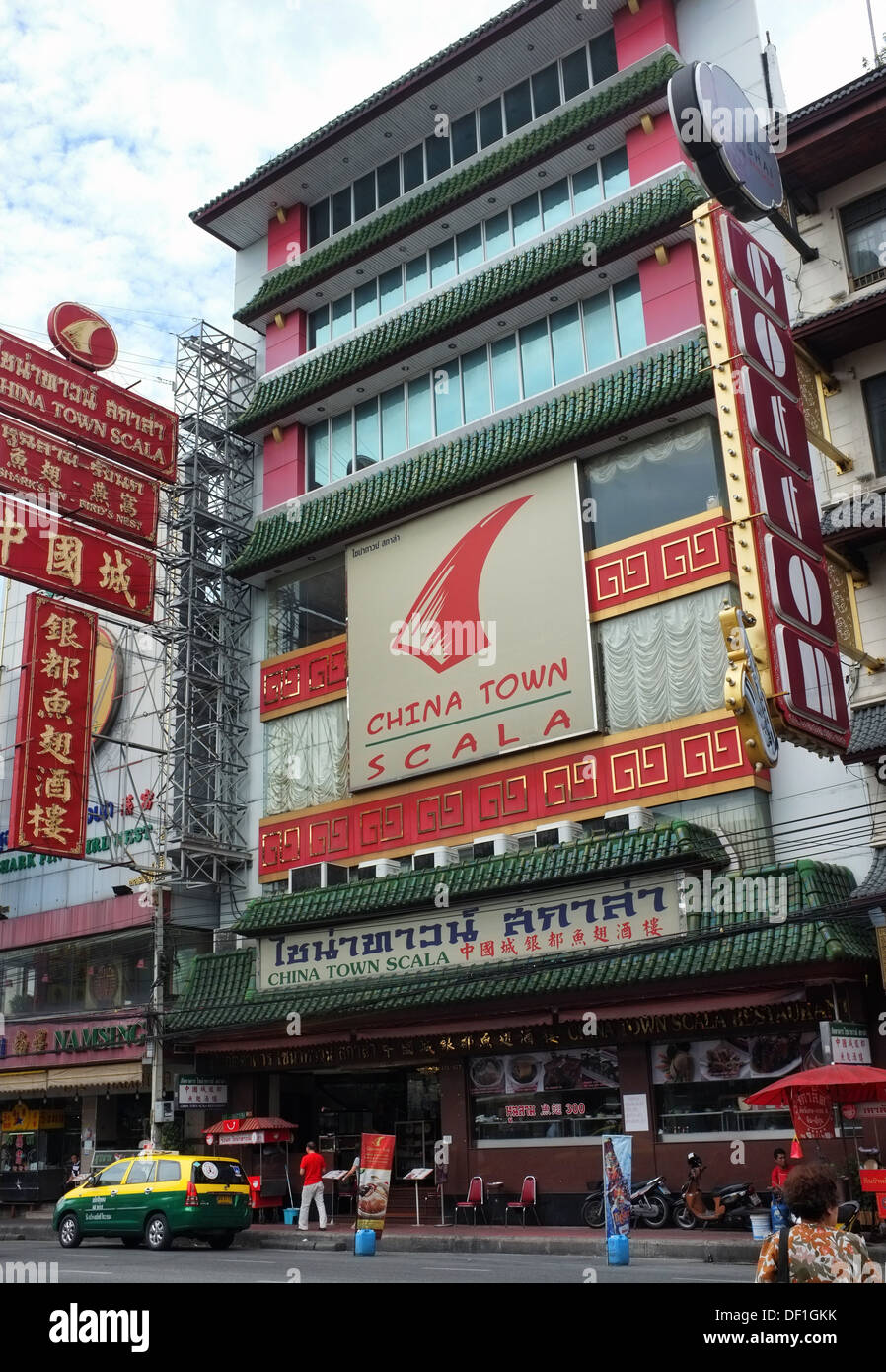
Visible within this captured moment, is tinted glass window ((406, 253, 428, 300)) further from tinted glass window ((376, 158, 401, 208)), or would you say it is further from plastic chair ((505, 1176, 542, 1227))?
plastic chair ((505, 1176, 542, 1227))

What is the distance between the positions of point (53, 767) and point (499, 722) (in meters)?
11.1

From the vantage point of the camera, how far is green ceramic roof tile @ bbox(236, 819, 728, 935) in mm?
22719

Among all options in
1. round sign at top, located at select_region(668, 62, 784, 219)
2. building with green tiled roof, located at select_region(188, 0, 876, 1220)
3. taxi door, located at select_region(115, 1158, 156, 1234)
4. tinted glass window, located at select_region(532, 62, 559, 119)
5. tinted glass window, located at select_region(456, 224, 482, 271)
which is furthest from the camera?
tinted glass window, located at select_region(456, 224, 482, 271)

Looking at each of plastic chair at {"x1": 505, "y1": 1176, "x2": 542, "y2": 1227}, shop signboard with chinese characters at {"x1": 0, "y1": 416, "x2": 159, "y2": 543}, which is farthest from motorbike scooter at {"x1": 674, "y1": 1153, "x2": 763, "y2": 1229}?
shop signboard with chinese characters at {"x1": 0, "y1": 416, "x2": 159, "y2": 543}

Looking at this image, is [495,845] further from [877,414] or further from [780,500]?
[780,500]

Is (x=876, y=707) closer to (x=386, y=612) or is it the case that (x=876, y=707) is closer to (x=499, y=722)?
(x=499, y=722)

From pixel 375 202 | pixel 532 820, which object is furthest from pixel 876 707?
pixel 375 202

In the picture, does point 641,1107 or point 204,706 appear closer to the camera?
point 641,1107

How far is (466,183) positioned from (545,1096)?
2185 centimetres

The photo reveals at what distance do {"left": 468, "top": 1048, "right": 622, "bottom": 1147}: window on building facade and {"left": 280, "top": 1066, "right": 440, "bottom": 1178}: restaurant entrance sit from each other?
8.85ft

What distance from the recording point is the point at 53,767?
30562 mm

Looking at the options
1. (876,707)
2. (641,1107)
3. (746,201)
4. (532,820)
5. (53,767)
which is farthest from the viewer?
(53,767)

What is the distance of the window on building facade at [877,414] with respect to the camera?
21.7m

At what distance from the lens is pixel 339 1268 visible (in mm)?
16547
